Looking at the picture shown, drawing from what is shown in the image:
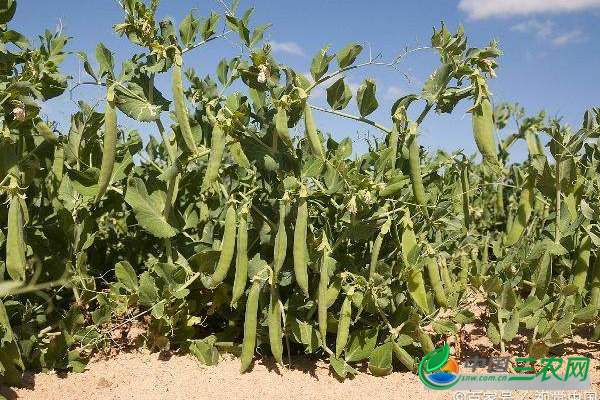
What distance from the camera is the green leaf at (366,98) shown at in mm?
2881

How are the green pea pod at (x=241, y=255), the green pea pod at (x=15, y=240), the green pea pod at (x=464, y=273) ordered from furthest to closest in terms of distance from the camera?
the green pea pod at (x=464, y=273) → the green pea pod at (x=241, y=255) → the green pea pod at (x=15, y=240)

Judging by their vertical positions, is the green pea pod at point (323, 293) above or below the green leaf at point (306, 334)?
above

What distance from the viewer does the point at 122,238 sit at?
160 inches

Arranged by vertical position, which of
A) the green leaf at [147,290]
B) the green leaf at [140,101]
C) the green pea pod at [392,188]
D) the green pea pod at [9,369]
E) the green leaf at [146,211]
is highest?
the green leaf at [140,101]

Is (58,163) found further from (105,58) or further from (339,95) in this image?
(339,95)

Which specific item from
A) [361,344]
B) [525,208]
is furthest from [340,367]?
[525,208]

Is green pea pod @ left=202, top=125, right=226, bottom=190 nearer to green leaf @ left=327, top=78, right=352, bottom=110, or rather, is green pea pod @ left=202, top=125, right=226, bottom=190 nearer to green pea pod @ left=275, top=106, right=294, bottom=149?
green pea pod @ left=275, top=106, right=294, bottom=149

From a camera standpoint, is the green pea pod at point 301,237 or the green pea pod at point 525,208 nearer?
the green pea pod at point 301,237

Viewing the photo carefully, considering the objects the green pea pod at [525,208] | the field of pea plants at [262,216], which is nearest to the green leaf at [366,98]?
the field of pea plants at [262,216]

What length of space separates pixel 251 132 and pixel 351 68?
22.0 inches

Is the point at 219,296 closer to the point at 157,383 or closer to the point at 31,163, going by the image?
the point at 157,383

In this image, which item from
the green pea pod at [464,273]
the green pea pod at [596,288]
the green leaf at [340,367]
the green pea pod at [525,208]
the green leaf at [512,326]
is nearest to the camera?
the green leaf at [340,367]

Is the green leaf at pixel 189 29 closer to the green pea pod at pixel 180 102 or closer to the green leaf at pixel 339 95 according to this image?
Result: the green pea pod at pixel 180 102

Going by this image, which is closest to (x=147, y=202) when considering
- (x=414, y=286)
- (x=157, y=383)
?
(x=157, y=383)
